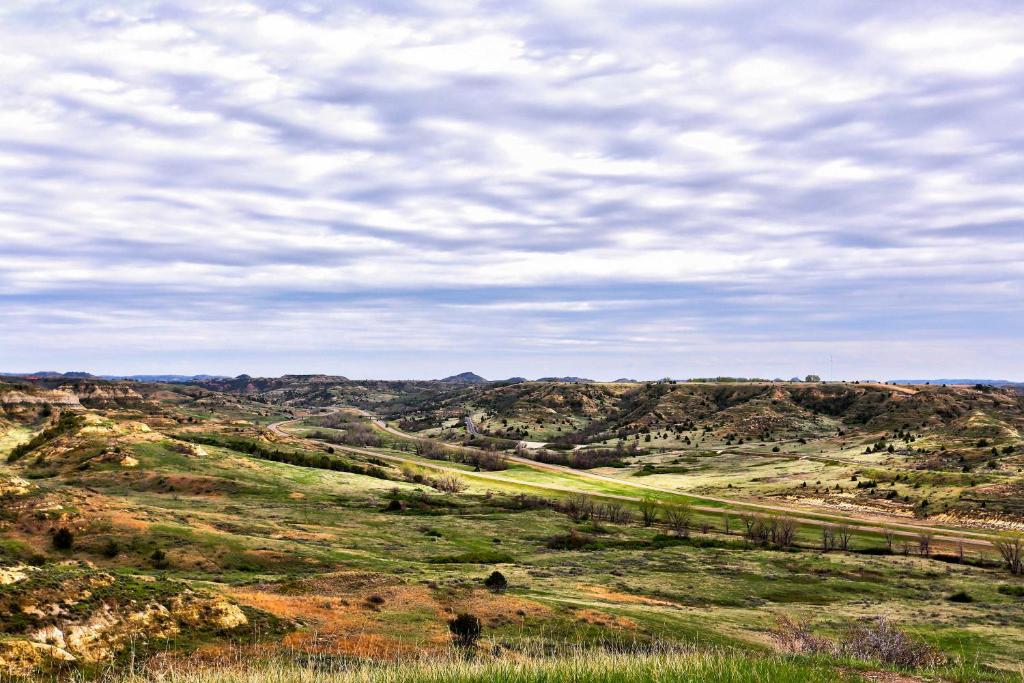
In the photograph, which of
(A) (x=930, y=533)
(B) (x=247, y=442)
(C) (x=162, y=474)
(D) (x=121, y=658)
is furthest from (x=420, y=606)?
(B) (x=247, y=442)

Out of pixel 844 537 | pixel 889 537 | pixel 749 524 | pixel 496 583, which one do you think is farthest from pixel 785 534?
pixel 496 583

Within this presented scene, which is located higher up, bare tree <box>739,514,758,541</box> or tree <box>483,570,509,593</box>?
tree <box>483,570,509,593</box>

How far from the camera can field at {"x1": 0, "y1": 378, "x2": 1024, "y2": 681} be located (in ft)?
79.2

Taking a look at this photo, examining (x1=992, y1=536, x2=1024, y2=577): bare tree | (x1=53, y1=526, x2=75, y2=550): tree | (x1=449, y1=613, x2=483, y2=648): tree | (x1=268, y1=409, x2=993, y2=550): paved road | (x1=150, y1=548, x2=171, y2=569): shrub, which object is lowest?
(x1=268, y1=409, x2=993, y2=550): paved road

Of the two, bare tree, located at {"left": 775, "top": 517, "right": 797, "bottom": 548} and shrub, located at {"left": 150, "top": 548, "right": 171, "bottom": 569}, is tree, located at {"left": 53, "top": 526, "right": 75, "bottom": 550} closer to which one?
shrub, located at {"left": 150, "top": 548, "right": 171, "bottom": 569}

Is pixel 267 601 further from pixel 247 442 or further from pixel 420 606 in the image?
pixel 247 442

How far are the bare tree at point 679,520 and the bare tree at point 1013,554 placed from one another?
34.5 metres

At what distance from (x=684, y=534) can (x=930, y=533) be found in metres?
33.0

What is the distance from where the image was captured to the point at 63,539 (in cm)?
5150

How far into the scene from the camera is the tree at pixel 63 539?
5091 cm

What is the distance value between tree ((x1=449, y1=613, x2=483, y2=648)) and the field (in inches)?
25.1

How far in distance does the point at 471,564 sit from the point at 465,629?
92.7ft

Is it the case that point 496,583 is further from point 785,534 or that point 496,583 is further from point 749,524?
point 749,524

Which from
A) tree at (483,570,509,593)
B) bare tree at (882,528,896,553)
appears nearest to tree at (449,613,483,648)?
tree at (483,570,509,593)
